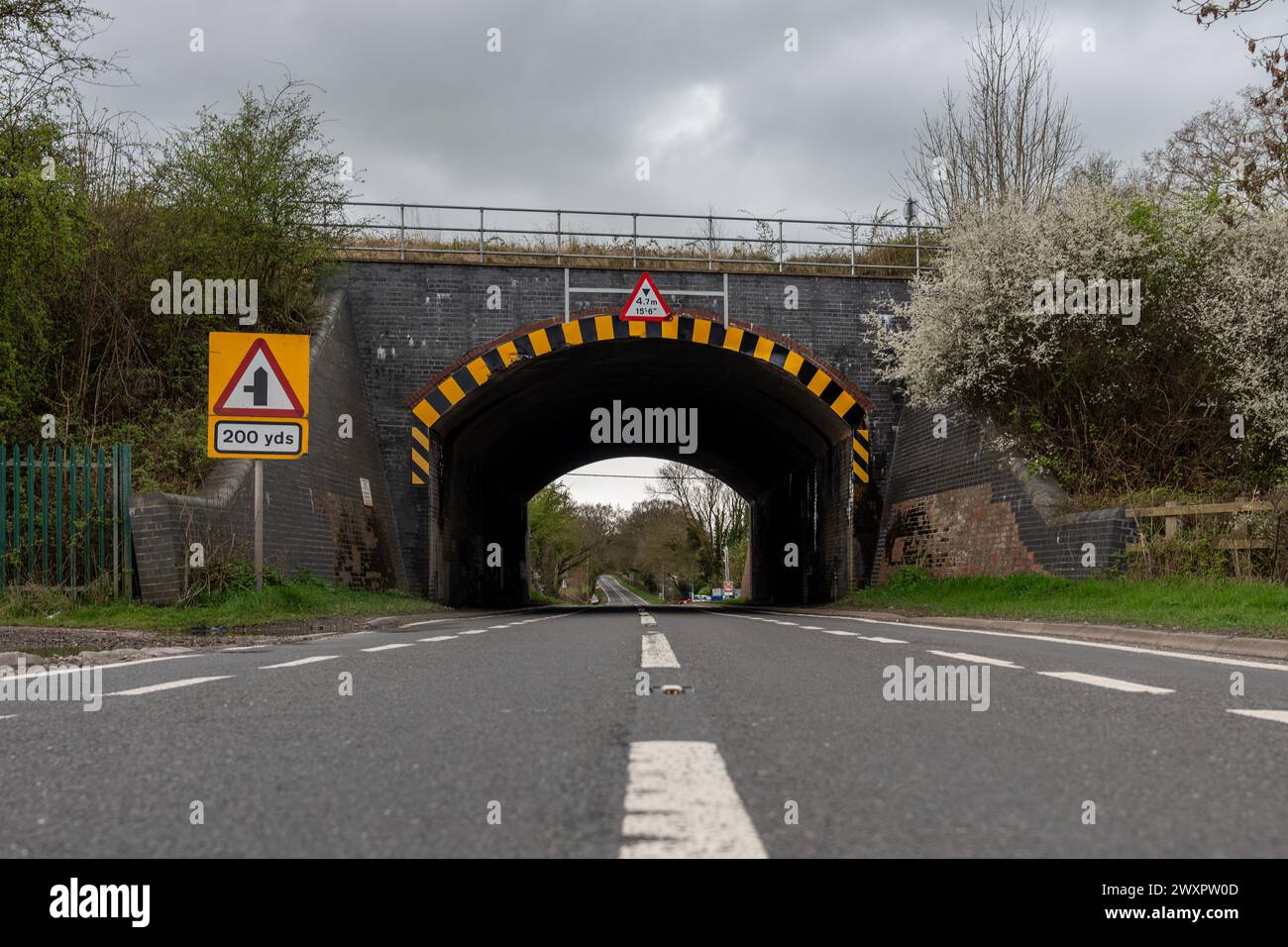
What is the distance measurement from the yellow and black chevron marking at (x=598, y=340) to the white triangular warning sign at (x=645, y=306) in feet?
0.60

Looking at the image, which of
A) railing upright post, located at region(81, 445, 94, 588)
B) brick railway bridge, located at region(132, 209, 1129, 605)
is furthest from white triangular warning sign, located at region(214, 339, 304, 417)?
brick railway bridge, located at region(132, 209, 1129, 605)

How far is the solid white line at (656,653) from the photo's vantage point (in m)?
7.91

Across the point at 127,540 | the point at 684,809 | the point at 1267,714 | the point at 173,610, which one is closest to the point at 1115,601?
the point at 1267,714

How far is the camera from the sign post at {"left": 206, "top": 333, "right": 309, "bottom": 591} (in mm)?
13188

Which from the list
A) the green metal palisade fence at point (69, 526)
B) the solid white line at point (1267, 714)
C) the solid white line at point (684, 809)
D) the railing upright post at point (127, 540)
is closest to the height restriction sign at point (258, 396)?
the railing upright post at point (127, 540)

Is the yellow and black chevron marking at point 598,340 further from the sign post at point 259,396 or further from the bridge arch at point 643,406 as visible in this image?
the sign post at point 259,396

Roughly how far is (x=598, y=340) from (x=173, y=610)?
12.2 m

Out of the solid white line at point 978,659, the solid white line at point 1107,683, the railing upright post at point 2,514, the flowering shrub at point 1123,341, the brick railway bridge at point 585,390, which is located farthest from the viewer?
the brick railway bridge at point 585,390

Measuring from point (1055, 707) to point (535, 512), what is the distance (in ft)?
209

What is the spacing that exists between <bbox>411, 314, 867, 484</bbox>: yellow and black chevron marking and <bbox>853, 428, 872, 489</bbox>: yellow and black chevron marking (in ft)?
1.86

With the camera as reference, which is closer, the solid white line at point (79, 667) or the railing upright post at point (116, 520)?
the solid white line at point (79, 667)

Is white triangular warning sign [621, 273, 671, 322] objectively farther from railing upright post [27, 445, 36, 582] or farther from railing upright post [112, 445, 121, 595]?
railing upright post [27, 445, 36, 582]
